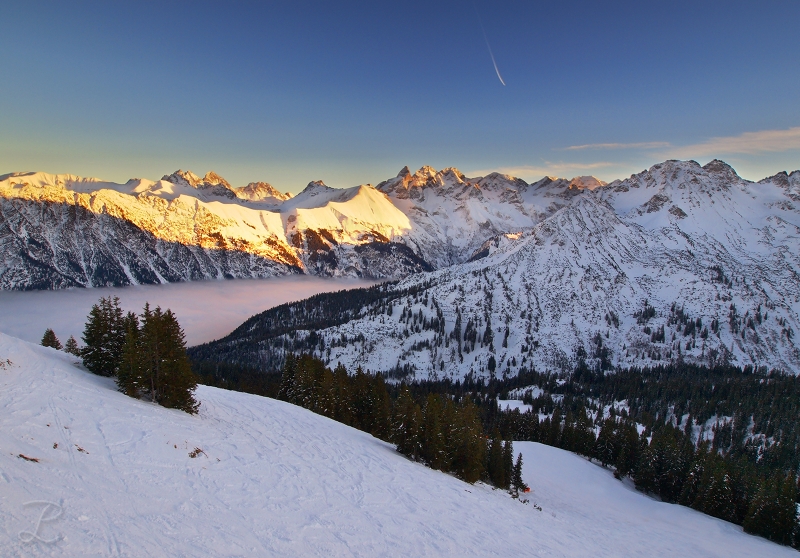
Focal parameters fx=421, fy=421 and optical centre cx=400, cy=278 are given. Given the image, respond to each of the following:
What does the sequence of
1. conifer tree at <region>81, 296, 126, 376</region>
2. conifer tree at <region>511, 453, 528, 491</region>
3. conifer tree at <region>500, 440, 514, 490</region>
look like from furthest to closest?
conifer tree at <region>511, 453, 528, 491</region>, conifer tree at <region>500, 440, 514, 490</region>, conifer tree at <region>81, 296, 126, 376</region>

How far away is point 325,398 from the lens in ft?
181

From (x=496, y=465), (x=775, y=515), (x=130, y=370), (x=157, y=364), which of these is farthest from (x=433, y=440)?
(x=775, y=515)

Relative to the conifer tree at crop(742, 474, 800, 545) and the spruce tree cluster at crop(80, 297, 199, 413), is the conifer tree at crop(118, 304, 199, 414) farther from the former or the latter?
the conifer tree at crop(742, 474, 800, 545)

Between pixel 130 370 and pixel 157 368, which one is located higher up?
pixel 157 368

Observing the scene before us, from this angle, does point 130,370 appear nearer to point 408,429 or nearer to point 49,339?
point 408,429

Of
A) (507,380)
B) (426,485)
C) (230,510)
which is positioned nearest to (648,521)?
(426,485)

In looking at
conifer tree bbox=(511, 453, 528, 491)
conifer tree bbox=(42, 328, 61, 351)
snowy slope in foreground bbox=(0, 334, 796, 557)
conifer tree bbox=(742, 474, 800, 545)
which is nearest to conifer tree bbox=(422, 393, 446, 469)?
snowy slope in foreground bbox=(0, 334, 796, 557)

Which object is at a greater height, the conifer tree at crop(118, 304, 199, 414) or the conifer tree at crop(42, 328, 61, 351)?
the conifer tree at crop(118, 304, 199, 414)

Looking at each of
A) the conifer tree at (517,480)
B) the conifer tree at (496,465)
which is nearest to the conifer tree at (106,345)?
the conifer tree at (496,465)

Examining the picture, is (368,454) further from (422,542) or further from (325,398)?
(325,398)

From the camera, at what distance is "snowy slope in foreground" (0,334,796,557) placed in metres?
14.1

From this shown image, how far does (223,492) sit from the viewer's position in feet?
63.7

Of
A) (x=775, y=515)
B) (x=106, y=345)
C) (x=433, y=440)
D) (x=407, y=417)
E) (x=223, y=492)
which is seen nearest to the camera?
(x=223, y=492)

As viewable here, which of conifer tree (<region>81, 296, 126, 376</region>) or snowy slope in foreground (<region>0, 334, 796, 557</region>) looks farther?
conifer tree (<region>81, 296, 126, 376</region>)
